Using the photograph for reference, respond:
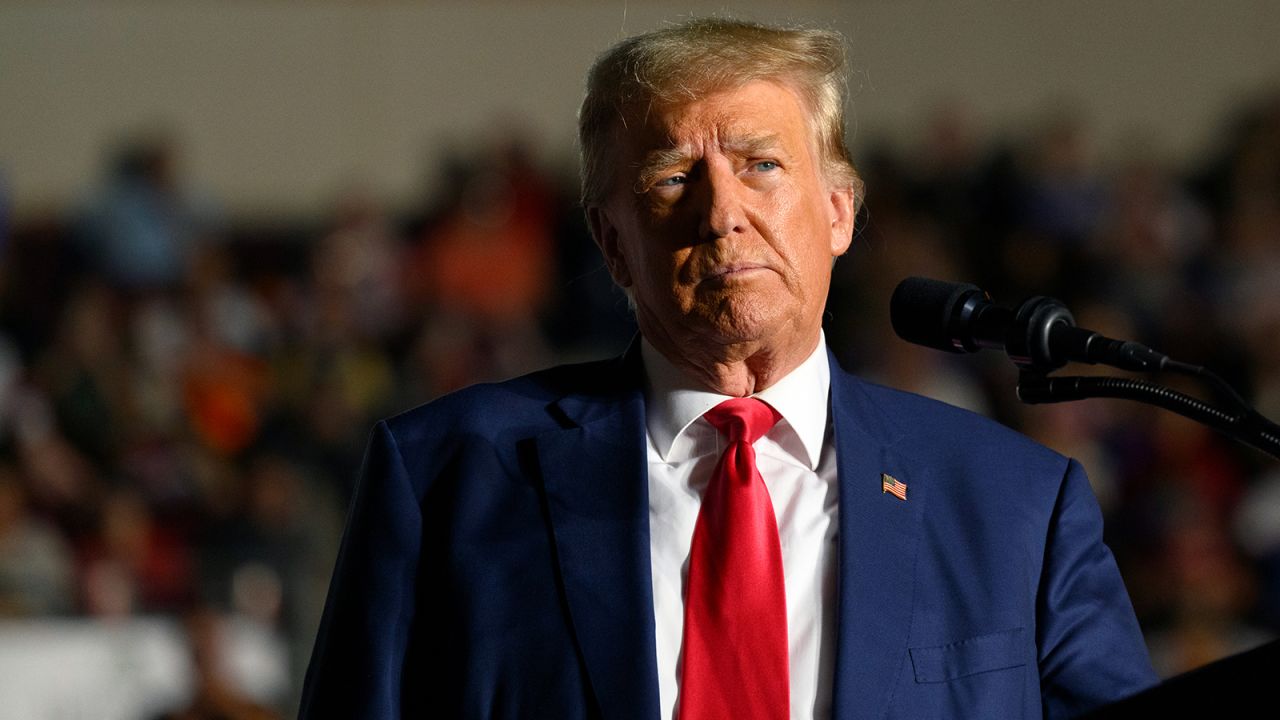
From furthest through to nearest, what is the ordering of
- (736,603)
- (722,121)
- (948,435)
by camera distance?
(948,435) → (722,121) → (736,603)

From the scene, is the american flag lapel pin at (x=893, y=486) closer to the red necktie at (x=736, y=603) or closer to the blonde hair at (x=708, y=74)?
the red necktie at (x=736, y=603)

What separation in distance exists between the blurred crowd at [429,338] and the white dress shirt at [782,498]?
3174 mm

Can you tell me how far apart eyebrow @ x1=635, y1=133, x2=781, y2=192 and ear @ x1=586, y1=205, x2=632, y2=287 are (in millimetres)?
145

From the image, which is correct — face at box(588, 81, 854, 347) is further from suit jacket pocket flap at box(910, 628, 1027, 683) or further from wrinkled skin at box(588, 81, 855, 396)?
suit jacket pocket flap at box(910, 628, 1027, 683)

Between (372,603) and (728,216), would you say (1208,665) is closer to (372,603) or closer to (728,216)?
(728,216)

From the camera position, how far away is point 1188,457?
5875mm

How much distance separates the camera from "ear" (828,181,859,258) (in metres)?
2.10

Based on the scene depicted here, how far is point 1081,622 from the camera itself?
1890 mm

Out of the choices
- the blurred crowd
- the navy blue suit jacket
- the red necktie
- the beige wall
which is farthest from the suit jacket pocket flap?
the beige wall

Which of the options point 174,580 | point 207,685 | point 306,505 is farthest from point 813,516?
point 306,505

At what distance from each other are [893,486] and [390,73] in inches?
309

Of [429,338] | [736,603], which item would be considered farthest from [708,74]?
[429,338]

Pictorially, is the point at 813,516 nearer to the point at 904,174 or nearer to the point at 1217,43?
the point at 904,174

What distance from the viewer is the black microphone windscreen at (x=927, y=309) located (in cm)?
169
